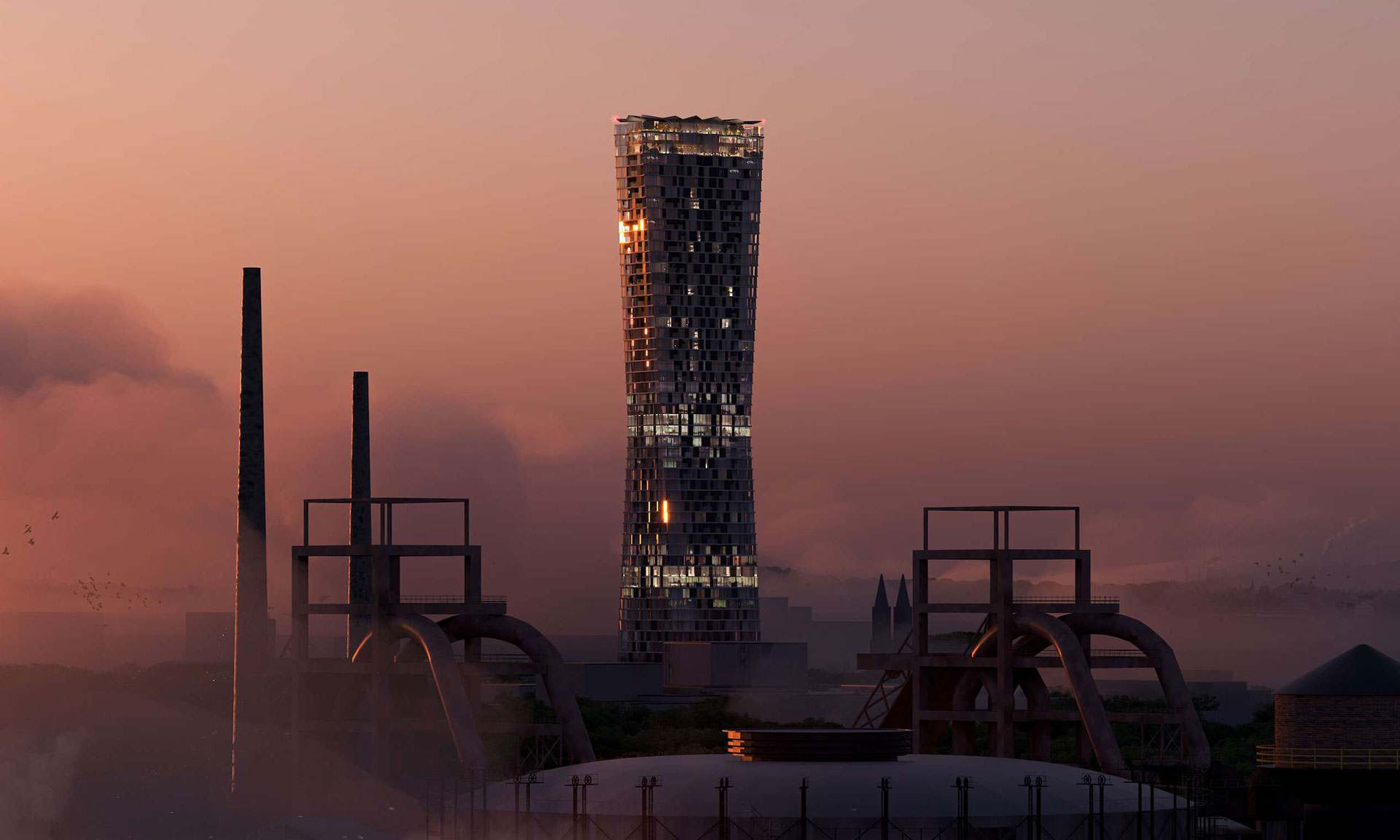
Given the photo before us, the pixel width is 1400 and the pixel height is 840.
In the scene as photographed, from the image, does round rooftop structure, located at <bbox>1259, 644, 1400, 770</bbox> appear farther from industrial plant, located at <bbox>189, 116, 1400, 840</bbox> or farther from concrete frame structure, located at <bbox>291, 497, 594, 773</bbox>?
concrete frame structure, located at <bbox>291, 497, 594, 773</bbox>

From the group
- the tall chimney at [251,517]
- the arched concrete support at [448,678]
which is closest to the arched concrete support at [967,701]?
the arched concrete support at [448,678]

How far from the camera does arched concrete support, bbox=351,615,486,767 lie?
104938 millimetres

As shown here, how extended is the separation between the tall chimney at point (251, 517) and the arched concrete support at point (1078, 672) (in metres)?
43.9

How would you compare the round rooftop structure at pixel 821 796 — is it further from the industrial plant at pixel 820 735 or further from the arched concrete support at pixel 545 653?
the arched concrete support at pixel 545 653

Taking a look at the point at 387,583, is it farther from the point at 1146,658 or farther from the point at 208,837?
the point at 1146,658

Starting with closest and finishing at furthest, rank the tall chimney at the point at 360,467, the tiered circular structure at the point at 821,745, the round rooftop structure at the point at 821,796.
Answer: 1. the round rooftop structure at the point at 821,796
2. the tiered circular structure at the point at 821,745
3. the tall chimney at the point at 360,467

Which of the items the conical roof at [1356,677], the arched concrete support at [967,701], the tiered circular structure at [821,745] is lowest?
the arched concrete support at [967,701]

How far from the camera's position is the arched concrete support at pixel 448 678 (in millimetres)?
104938

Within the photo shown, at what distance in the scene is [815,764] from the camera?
9069 cm

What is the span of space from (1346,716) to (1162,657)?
14367 millimetres

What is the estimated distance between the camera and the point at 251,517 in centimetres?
12281

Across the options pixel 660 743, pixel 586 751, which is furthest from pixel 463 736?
pixel 660 743

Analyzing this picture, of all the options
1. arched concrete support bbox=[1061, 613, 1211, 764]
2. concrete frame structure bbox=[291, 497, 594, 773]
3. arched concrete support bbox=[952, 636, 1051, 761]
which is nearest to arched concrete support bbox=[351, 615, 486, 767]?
concrete frame structure bbox=[291, 497, 594, 773]

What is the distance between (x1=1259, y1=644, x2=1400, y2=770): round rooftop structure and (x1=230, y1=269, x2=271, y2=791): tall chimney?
6102cm
